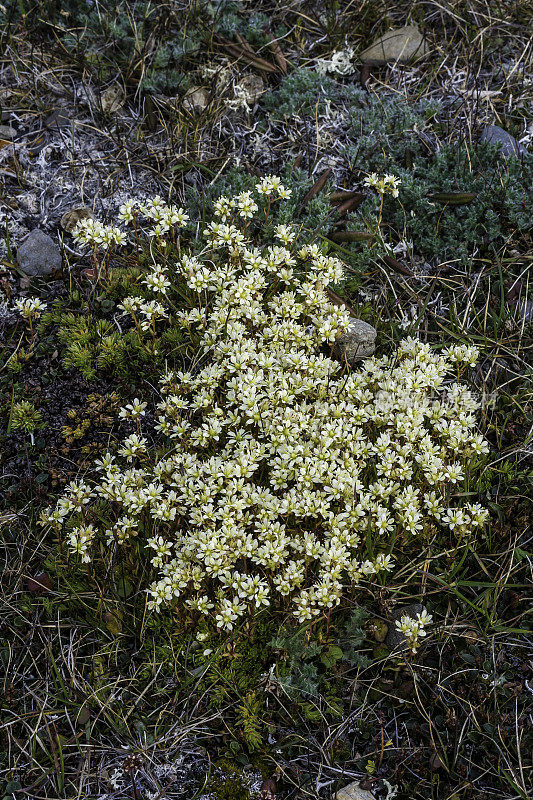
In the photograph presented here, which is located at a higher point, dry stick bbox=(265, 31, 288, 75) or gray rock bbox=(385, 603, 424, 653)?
dry stick bbox=(265, 31, 288, 75)

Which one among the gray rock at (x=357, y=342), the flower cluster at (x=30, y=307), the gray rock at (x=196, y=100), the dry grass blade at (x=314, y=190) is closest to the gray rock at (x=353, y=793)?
the gray rock at (x=357, y=342)

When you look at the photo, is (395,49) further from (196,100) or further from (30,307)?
(30,307)

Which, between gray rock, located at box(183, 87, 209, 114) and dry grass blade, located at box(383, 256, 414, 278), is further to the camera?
gray rock, located at box(183, 87, 209, 114)

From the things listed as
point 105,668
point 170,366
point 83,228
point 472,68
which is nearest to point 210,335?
point 170,366

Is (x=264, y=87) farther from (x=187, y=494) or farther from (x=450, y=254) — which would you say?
(x=187, y=494)

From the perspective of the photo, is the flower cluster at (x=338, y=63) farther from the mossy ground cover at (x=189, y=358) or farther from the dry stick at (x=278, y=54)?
the dry stick at (x=278, y=54)

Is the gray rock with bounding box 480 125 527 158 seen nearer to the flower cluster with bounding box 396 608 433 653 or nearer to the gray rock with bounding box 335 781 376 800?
the flower cluster with bounding box 396 608 433 653

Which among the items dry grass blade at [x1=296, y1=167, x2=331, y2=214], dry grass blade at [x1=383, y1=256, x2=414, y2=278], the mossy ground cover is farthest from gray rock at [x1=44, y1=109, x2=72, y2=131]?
dry grass blade at [x1=383, y1=256, x2=414, y2=278]

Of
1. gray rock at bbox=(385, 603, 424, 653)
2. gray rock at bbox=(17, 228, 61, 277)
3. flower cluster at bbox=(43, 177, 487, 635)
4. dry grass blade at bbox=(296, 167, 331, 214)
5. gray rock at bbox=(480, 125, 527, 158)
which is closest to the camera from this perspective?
flower cluster at bbox=(43, 177, 487, 635)

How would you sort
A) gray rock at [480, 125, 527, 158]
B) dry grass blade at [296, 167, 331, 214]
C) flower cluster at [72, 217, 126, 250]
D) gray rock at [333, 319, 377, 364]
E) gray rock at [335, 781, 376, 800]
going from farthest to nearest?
gray rock at [480, 125, 527, 158] < dry grass blade at [296, 167, 331, 214] < gray rock at [333, 319, 377, 364] < flower cluster at [72, 217, 126, 250] < gray rock at [335, 781, 376, 800]
